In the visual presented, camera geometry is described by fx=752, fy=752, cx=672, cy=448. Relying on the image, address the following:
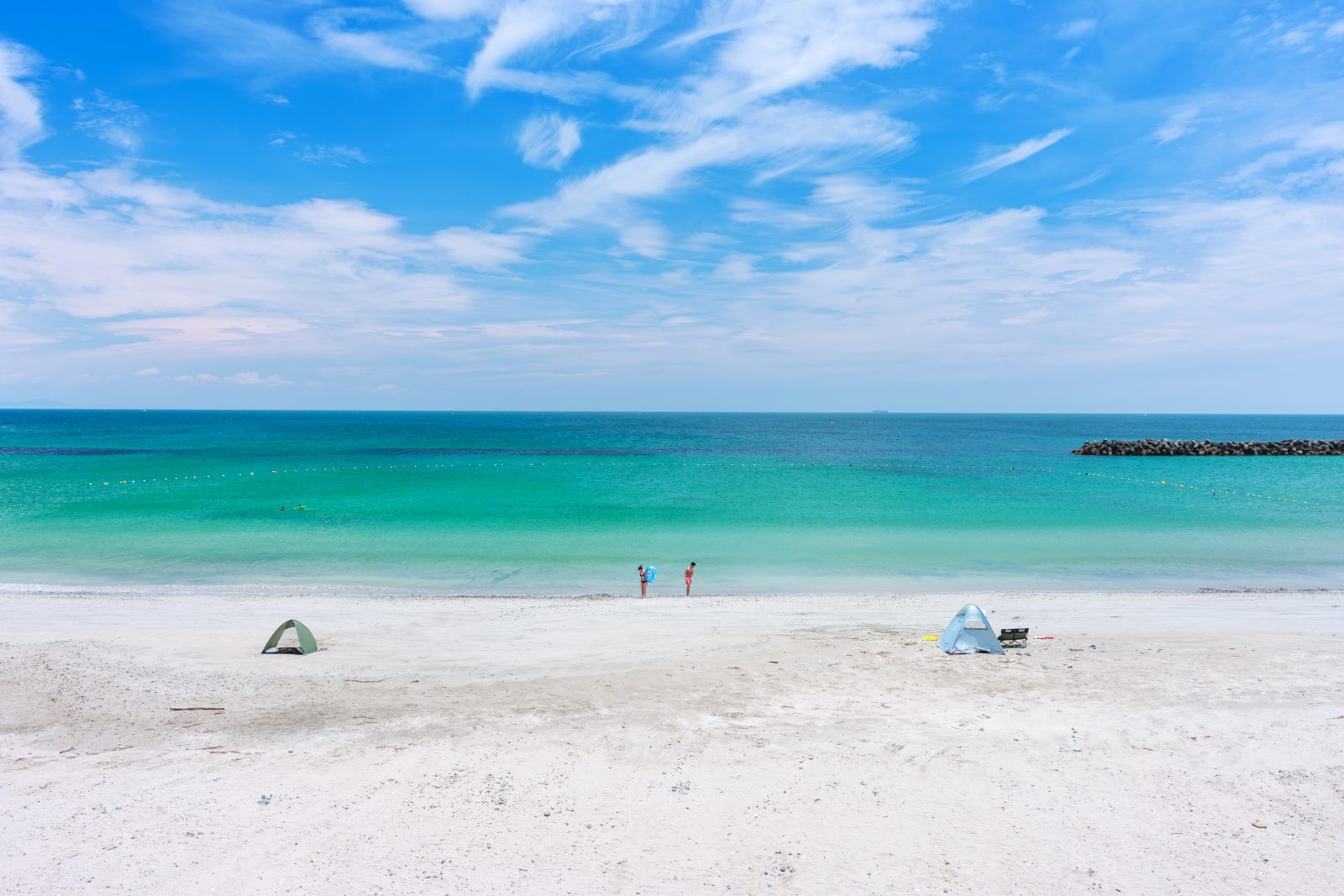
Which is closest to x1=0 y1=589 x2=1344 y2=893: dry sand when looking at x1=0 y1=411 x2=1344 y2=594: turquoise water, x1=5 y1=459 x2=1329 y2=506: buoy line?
x1=0 y1=411 x2=1344 y2=594: turquoise water

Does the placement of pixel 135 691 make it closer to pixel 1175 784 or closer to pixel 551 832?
pixel 551 832

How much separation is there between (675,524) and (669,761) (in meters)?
27.1

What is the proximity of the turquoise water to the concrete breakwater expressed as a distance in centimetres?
1179

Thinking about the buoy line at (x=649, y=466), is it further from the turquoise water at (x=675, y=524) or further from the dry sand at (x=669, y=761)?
the dry sand at (x=669, y=761)

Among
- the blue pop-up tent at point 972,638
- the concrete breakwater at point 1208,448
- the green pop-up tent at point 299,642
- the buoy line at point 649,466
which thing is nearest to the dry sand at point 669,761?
the green pop-up tent at point 299,642

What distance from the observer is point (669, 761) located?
11.4 m

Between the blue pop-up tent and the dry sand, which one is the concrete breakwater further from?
the blue pop-up tent

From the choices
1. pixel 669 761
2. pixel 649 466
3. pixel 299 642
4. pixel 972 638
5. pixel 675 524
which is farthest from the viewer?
pixel 649 466

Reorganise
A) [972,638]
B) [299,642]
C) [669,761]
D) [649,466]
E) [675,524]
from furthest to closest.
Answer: [649,466]
[675,524]
[299,642]
[972,638]
[669,761]

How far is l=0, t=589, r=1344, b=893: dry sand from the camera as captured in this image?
345 inches

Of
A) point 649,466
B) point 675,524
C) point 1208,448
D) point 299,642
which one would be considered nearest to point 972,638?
point 299,642

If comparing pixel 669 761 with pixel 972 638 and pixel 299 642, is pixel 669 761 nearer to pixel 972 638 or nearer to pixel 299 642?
pixel 972 638

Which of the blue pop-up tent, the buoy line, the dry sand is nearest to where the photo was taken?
the dry sand

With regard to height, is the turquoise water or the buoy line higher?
the buoy line
